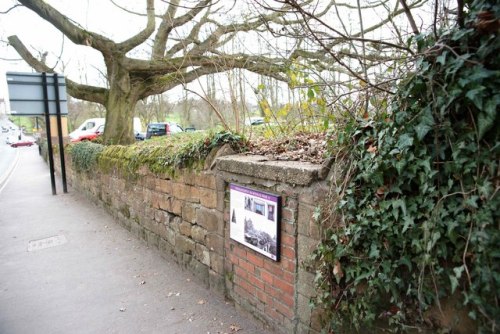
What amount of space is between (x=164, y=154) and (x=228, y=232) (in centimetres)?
186

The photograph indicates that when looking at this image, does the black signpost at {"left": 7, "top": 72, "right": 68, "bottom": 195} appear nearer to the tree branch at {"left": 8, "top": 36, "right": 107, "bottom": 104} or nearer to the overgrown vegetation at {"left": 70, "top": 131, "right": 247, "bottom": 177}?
the tree branch at {"left": 8, "top": 36, "right": 107, "bottom": 104}

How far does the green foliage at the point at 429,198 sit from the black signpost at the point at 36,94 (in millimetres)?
10270

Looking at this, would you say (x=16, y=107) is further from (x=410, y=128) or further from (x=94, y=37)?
(x=410, y=128)

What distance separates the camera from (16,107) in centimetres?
926

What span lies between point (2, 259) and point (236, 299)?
13.4ft

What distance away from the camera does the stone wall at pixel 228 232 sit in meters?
2.50

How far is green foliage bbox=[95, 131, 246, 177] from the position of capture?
3.69 m

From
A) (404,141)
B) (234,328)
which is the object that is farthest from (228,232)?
(404,141)

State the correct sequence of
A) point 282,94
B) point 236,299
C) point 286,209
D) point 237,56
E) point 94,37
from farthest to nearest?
point 94,37 < point 237,56 < point 282,94 < point 236,299 < point 286,209

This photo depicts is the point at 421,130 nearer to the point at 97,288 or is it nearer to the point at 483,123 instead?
the point at 483,123

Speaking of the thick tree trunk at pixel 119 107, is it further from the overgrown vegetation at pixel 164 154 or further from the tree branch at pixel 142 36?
the overgrown vegetation at pixel 164 154

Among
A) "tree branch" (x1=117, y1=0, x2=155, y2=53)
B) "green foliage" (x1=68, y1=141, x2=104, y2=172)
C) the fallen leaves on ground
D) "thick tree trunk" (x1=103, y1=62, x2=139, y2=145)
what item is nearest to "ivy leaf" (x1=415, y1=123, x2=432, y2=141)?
the fallen leaves on ground

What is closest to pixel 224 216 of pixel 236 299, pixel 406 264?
pixel 236 299

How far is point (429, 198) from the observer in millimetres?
1715
